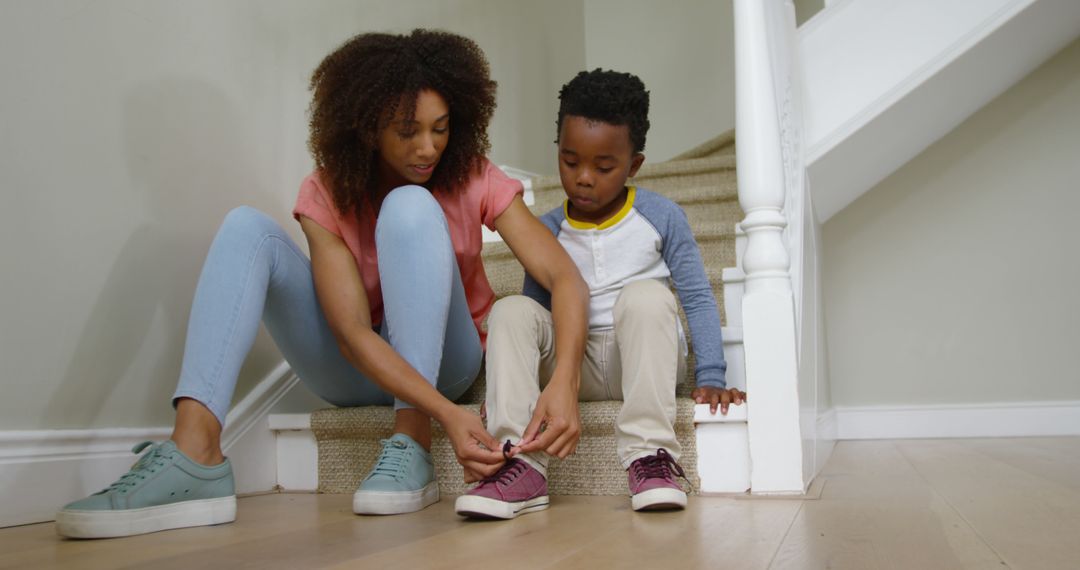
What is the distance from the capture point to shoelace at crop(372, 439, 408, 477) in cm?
118

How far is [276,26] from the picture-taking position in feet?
5.79

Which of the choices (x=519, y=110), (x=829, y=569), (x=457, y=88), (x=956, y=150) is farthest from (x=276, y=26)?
(x=956, y=150)

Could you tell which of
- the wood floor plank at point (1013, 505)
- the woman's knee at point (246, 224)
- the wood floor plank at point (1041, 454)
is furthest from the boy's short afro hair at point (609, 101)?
the wood floor plank at point (1041, 454)

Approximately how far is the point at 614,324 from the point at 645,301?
0.23ft

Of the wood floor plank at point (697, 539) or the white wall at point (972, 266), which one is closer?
the wood floor plank at point (697, 539)

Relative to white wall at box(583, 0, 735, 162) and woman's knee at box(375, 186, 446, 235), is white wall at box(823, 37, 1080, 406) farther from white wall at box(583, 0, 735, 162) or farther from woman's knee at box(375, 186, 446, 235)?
woman's knee at box(375, 186, 446, 235)

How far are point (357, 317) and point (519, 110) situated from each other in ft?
5.92

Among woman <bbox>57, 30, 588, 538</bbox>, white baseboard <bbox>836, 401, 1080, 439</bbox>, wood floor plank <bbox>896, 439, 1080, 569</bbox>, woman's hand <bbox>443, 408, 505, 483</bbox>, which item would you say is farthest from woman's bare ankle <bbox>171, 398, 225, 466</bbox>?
white baseboard <bbox>836, 401, 1080, 439</bbox>

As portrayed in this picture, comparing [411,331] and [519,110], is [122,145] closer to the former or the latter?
[411,331]

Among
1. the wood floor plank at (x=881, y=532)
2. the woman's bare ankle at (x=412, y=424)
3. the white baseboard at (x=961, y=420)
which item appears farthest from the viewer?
the white baseboard at (x=961, y=420)

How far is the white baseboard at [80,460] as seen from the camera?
3.80 ft

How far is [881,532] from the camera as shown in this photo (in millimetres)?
896

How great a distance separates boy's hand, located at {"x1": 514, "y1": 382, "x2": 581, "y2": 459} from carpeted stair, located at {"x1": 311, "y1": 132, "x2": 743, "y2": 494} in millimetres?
216

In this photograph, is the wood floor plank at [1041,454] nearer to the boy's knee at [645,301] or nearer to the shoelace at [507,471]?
the boy's knee at [645,301]
